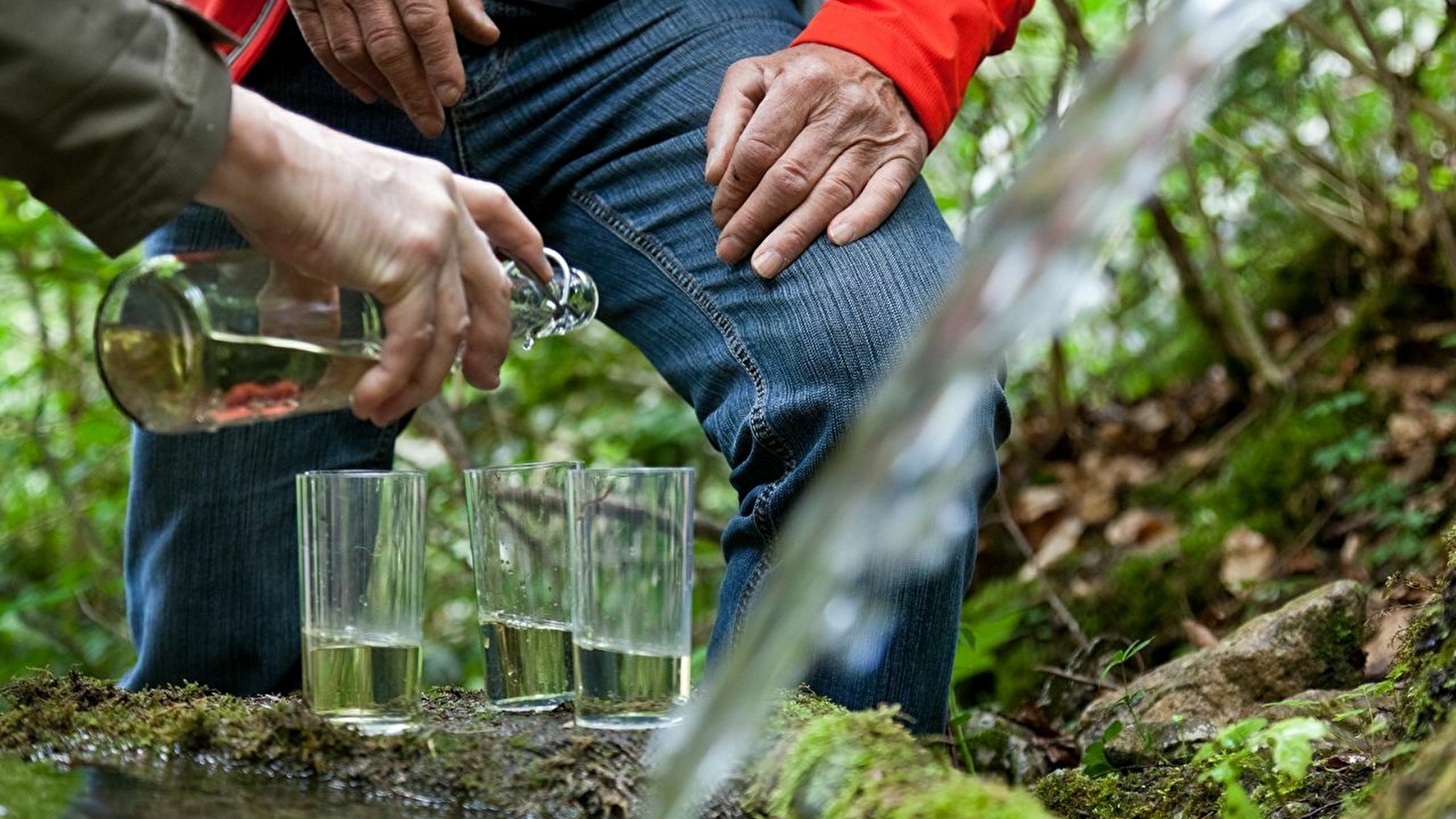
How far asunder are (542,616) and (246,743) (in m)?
0.37

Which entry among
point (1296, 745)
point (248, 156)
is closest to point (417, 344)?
point (248, 156)

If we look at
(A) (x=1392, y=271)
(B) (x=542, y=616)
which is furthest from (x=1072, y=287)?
(A) (x=1392, y=271)

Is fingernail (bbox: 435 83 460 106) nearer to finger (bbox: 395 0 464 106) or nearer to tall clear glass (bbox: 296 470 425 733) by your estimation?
finger (bbox: 395 0 464 106)

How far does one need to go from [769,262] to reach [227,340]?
0.85 m

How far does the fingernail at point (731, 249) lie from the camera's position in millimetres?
2008

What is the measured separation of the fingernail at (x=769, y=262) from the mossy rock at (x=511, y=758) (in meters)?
0.68

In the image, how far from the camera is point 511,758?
141 centimetres

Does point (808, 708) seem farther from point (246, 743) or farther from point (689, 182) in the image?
point (689, 182)

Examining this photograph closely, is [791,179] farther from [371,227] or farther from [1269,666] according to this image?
[1269,666]

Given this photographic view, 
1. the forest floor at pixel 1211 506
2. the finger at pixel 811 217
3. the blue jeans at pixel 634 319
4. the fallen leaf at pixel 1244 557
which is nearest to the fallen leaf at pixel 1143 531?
the forest floor at pixel 1211 506

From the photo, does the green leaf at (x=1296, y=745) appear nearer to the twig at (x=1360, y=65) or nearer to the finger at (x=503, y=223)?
the finger at (x=503, y=223)

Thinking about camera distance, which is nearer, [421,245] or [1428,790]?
[1428,790]

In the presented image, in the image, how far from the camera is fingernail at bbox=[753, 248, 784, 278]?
197 cm

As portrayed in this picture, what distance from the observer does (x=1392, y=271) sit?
4.04m
